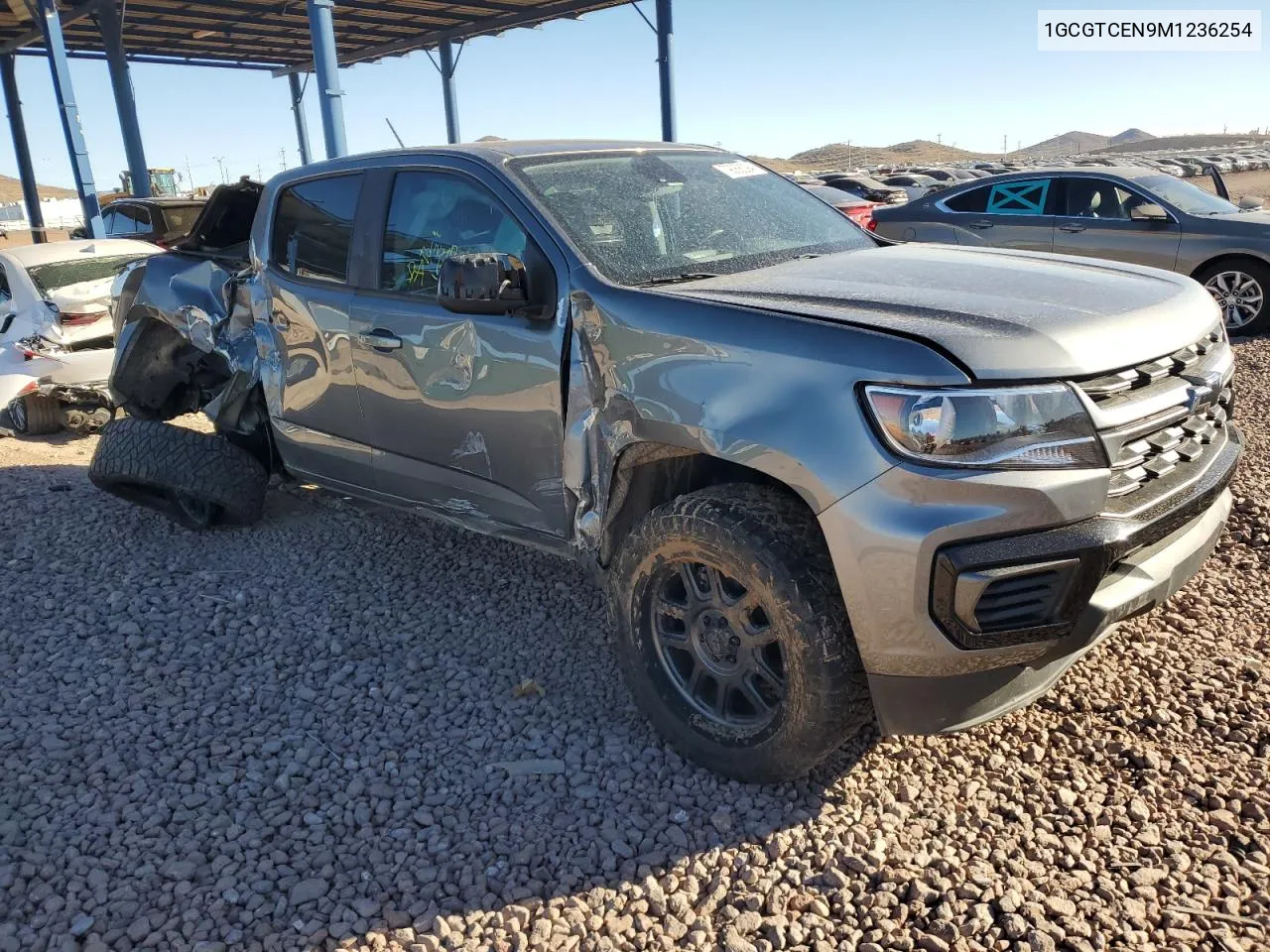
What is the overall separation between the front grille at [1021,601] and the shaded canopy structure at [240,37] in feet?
40.1

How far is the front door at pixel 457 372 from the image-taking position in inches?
129

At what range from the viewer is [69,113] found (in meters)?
17.1

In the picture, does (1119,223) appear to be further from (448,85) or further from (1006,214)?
(448,85)

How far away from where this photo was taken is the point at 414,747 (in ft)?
10.5

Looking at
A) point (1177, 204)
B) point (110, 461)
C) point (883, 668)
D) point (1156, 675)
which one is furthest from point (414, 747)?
point (1177, 204)

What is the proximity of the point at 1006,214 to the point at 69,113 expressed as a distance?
15812 mm

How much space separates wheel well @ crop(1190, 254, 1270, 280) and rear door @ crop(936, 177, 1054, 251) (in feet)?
4.07

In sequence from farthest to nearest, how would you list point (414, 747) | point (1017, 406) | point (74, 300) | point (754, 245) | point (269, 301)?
point (74, 300) < point (269, 301) < point (754, 245) < point (414, 747) < point (1017, 406)

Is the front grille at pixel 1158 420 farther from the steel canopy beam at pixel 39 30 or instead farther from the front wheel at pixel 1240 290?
the steel canopy beam at pixel 39 30

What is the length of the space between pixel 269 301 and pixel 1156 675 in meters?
3.89

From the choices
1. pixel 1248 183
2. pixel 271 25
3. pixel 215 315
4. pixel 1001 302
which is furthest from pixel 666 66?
pixel 1248 183

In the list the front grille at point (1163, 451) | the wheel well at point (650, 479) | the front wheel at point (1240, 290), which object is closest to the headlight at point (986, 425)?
the front grille at point (1163, 451)

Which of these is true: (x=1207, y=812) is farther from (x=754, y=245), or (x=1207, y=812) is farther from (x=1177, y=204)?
(x=1177, y=204)

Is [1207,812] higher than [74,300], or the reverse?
[74,300]
